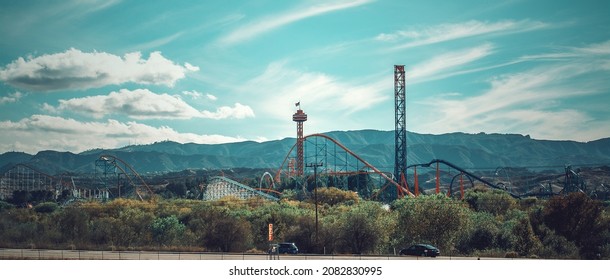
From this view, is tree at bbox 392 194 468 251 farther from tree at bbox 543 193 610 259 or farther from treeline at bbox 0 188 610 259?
tree at bbox 543 193 610 259

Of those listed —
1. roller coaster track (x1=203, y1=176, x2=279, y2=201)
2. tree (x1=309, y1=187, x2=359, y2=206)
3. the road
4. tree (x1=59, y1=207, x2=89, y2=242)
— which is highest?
roller coaster track (x1=203, y1=176, x2=279, y2=201)

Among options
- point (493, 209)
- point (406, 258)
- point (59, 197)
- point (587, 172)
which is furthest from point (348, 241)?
point (587, 172)

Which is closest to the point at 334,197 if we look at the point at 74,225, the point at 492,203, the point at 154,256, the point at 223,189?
the point at 492,203

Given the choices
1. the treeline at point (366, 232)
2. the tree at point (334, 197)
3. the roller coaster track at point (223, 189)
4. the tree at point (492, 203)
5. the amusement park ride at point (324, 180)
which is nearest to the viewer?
the treeline at point (366, 232)

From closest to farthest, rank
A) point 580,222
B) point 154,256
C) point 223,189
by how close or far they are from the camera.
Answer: point 154,256 → point 580,222 → point 223,189

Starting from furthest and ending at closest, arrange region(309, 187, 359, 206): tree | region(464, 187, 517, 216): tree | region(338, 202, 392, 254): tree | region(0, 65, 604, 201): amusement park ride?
1. region(0, 65, 604, 201): amusement park ride
2. region(309, 187, 359, 206): tree
3. region(464, 187, 517, 216): tree
4. region(338, 202, 392, 254): tree

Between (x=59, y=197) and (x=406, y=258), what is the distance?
10833 cm

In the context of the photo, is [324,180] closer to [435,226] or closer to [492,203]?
[492,203]

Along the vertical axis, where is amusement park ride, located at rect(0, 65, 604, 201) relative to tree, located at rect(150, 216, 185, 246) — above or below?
above

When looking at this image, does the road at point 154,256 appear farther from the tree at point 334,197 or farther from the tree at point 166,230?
the tree at point 334,197

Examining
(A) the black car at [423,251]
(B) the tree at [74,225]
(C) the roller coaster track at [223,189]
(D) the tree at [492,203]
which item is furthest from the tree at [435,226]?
(C) the roller coaster track at [223,189]

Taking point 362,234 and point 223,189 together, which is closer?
point 362,234

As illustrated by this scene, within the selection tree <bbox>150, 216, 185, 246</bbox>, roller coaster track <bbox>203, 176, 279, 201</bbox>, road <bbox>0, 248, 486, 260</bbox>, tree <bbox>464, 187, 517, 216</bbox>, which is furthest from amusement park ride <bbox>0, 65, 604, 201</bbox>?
road <bbox>0, 248, 486, 260</bbox>
